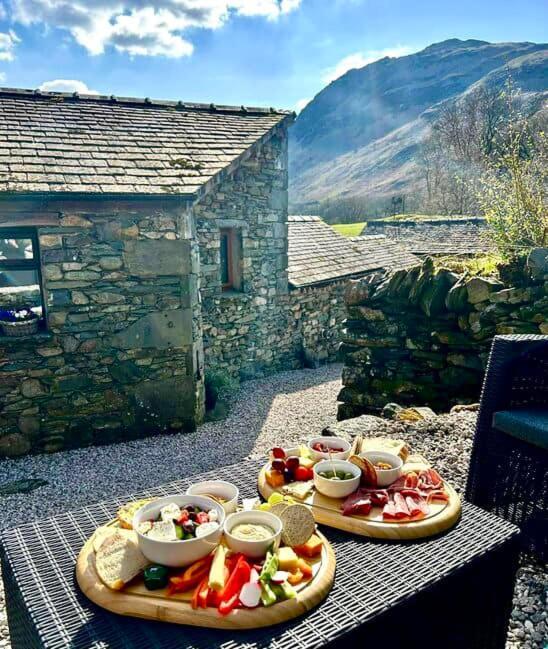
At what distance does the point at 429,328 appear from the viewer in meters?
6.04

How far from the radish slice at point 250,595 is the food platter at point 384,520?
1.98 ft

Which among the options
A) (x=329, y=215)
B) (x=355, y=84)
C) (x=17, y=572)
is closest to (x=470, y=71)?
(x=355, y=84)

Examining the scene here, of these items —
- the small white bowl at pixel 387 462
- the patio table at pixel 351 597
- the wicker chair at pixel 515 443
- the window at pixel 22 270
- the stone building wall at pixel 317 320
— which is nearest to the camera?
the patio table at pixel 351 597

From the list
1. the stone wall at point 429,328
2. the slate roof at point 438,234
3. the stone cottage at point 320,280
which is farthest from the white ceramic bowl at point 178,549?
the slate roof at point 438,234

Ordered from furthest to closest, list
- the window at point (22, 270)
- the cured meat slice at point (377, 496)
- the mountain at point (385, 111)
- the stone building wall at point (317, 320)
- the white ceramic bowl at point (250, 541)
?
the mountain at point (385, 111), the stone building wall at point (317, 320), the window at point (22, 270), the cured meat slice at point (377, 496), the white ceramic bowl at point (250, 541)

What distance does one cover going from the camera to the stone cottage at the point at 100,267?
5.85 m

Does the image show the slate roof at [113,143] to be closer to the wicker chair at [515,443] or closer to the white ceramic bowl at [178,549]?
the wicker chair at [515,443]

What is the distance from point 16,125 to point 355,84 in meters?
130

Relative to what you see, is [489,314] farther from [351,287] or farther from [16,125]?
[16,125]

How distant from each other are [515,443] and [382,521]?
1330 mm

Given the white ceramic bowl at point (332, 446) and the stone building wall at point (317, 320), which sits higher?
the white ceramic bowl at point (332, 446)

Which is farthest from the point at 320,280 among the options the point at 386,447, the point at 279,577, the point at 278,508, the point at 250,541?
the point at 279,577

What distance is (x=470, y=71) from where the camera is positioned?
103 meters

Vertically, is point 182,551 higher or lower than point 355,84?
lower
